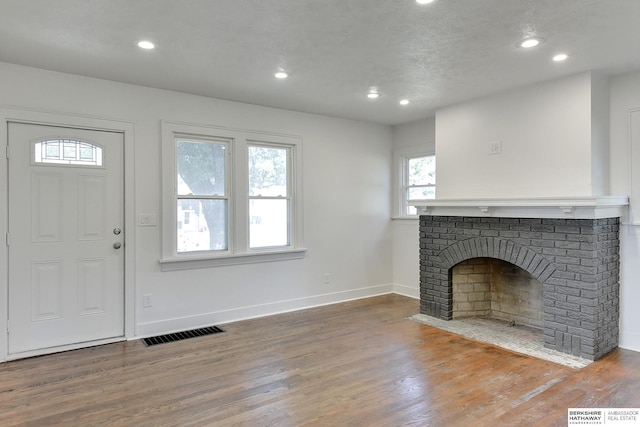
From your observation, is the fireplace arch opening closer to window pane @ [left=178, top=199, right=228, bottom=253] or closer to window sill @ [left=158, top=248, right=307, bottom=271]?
window sill @ [left=158, top=248, right=307, bottom=271]

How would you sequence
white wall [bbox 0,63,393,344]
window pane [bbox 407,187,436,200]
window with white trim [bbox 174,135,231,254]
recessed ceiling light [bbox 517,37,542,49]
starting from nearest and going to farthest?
recessed ceiling light [bbox 517,37,542,49]
white wall [bbox 0,63,393,344]
window with white trim [bbox 174,135,231,254]
window pane [bbox 407,187,436,200]

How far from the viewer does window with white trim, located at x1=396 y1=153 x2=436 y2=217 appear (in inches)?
216

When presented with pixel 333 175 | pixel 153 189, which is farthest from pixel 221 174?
pixel 333 175

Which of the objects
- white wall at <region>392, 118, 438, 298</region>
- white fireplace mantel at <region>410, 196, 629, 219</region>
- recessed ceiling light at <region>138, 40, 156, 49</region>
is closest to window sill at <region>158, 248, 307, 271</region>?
white wall at <region>392, 118, 438, 298</region>

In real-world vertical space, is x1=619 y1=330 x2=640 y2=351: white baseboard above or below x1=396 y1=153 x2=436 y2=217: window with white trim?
below

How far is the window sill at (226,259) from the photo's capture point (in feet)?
13.6

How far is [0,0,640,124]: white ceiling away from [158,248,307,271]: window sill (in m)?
1.74

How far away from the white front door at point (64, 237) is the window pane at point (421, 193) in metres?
3.74

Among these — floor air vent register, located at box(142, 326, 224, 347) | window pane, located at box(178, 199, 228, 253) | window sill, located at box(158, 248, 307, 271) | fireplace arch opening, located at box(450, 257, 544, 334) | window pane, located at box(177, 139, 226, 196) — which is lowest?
floor air vent register, located at box(142, 326, 224, 347)

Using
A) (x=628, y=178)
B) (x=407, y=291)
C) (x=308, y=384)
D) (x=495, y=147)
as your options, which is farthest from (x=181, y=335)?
(x=628, y=178)

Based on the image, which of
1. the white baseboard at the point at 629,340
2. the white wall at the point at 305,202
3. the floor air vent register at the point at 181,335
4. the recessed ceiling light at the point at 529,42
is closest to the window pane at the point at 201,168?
the white wall at the point at 305,202

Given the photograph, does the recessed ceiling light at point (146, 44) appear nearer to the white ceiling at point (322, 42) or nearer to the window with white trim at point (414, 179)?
the white ceiling at point (322, 42)

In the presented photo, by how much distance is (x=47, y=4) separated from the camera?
7.75 feet

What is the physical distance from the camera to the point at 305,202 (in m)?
5.09
